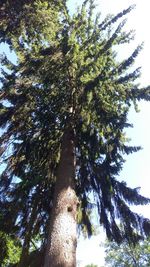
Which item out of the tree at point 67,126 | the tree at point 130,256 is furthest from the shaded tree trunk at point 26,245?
the tree at point 130,256

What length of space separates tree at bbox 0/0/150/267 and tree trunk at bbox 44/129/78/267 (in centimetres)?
9

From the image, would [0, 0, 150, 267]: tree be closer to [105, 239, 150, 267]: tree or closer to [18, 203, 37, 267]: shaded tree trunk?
[18, 203, 37, 267]: shaded tree trunk

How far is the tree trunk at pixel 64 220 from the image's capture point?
653 cm

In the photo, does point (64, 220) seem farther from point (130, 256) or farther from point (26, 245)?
point (130, 256)

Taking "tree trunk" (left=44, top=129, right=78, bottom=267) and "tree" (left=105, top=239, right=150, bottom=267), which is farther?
"tree" (left=105, top=239, right=150, bottom=267)

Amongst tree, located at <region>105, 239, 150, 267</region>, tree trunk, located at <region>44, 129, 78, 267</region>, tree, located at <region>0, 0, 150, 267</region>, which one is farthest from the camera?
tree, located at <region>105, 239, 150, 267</region>

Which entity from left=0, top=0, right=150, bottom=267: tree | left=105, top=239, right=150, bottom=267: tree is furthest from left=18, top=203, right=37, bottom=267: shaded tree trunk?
left=105, top=239, right=150, bottom=267: tree

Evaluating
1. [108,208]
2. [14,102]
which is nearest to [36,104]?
[14,102]

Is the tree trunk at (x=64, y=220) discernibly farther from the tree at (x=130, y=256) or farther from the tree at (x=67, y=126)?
the tree at (x=130, y=256)

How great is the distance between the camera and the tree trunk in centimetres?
653

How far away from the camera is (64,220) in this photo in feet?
24.1

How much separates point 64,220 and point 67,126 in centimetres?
375

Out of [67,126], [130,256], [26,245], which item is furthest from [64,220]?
[130,256]

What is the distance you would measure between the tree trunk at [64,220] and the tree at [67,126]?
9 cm
